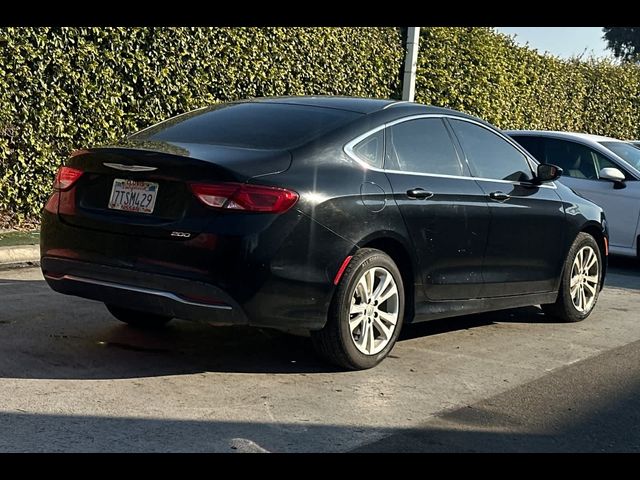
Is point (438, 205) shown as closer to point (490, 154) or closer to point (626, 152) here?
point (490, 154)

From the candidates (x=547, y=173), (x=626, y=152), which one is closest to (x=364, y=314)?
(x=547, y=173)

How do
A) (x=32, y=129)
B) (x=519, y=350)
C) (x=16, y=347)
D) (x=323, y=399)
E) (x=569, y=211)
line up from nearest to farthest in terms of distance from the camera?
(x=323, y=399), (x=16, y=347), (x=519, y=350), (x=569, y=211), (x=32, y=129)

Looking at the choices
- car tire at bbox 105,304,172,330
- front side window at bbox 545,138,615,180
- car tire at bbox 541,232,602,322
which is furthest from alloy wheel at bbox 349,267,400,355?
front side window at bbox 545,138,615,180

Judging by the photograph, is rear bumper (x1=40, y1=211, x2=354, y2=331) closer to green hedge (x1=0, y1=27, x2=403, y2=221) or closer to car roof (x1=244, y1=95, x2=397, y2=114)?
car roof (x1=244, y1=95, x2=397, y2=114)

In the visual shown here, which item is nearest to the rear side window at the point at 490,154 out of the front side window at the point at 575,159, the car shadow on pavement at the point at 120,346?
the car shadow on pavement at the point at 120,346

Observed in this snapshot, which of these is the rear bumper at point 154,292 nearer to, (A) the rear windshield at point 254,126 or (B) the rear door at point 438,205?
(A) the rear windshield at point 254,126

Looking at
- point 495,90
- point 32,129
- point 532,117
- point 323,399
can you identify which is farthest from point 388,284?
point 532,117

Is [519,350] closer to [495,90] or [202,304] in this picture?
[202,304]

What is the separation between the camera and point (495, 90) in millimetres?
16781

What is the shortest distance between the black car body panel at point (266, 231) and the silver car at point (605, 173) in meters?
5.34

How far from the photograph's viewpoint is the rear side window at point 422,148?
20.1ft
